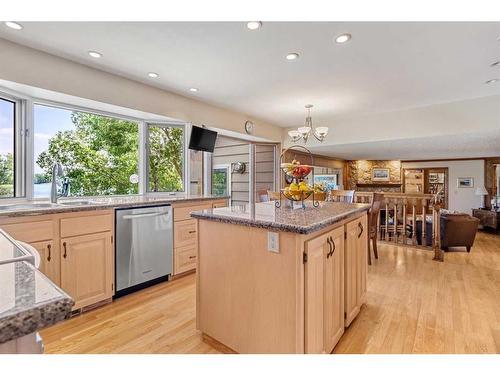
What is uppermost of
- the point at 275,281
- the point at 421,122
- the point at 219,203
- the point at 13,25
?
the point at 13,25

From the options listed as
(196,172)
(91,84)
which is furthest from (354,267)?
(91,84)

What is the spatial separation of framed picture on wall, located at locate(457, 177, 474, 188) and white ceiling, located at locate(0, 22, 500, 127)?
5868 mm

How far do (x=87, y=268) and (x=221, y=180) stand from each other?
3.27 m

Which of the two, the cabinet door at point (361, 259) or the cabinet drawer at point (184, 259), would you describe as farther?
the cabinet drawer at point (184, 259)

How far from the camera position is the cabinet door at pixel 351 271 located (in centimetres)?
200

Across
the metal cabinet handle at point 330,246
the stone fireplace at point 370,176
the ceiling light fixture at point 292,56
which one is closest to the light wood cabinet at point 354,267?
the metal cabinet handle at point 330,246

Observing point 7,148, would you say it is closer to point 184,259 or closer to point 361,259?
point 184,259

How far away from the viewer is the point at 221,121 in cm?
451

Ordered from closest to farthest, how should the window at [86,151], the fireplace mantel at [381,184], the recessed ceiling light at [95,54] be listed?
the recessed ceiling light at [95,54] < the window at [86,151] < the fireplace mantel at [381,184]

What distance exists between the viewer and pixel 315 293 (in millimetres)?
1557

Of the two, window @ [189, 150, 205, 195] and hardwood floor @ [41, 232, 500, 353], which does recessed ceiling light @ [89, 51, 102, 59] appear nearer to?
window @ [189, 150, 205, 195]

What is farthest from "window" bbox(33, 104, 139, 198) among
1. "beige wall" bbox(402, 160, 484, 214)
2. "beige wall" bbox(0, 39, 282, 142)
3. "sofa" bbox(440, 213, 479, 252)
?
"beige wall" bbox(402, 160, 484, 214)

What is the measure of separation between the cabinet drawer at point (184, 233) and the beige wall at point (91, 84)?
4.97ft

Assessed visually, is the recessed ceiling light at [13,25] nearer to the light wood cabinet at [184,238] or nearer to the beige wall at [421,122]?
the light wood cabinet at [184,238]
